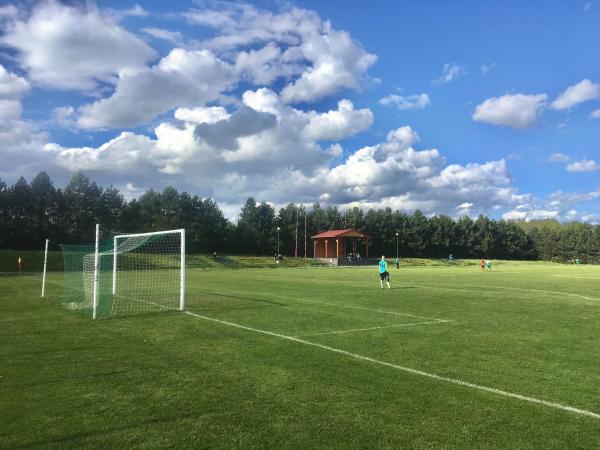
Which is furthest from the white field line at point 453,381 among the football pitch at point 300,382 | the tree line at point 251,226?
the tree line at point 251,226

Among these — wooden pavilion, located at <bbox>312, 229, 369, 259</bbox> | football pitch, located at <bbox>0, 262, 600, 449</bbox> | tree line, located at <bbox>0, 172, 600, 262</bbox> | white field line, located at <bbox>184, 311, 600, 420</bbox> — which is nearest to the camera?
football pitch, located at <bbox>0, 262, 600, 449</bbox>

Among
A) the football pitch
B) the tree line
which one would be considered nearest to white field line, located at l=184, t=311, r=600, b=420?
the football pitch

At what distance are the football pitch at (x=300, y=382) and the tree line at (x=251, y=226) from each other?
7010 cm

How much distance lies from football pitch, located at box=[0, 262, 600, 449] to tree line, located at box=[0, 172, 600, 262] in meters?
70.1

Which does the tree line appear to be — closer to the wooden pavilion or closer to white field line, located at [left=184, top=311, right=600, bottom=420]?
the wooden pavilion

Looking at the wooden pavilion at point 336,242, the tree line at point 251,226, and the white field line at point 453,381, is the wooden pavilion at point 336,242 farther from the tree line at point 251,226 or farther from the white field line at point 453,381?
the white field line at point 453,381

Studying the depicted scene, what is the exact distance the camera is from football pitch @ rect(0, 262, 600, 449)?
5363 millimetres

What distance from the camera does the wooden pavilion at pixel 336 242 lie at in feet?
277

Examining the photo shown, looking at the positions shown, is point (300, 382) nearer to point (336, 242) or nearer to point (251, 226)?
point (336, 242)

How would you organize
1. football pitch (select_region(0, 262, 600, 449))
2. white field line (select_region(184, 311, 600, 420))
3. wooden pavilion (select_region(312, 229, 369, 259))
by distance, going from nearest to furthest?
1. football pitch (select_region(0, 262, 600, 449))
2. white field line (select_region(184, 311, 600, 420))
3. wooden pavilion (select_region(312, 229, 369, 259))

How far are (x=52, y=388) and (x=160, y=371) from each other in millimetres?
1671

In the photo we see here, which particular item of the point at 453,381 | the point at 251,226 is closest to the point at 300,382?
the point at 453,381

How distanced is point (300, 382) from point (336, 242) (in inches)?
3260

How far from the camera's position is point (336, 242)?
3541 inches
